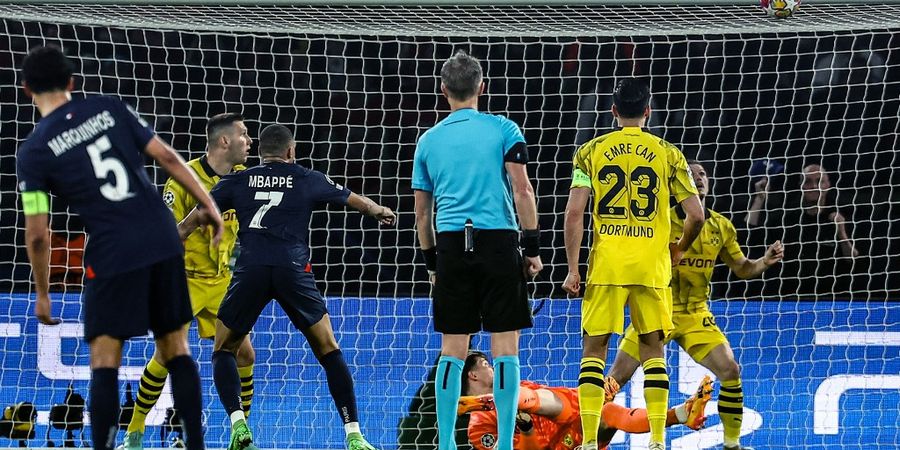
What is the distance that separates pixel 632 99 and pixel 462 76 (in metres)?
0.98

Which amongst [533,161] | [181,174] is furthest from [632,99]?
[533,161]

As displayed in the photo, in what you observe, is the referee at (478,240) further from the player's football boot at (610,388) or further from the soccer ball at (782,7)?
the soccer ball at (782,7)

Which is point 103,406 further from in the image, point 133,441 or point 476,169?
point 133,441

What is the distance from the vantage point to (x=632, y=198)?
6461 mm

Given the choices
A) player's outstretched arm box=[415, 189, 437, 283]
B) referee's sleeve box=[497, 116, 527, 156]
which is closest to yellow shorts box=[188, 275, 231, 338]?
player's outstretched arm box=[415, 189, 437, 283]

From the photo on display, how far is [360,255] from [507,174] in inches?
180

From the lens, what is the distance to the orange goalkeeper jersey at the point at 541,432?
301 inches

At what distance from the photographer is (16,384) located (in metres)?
8.70

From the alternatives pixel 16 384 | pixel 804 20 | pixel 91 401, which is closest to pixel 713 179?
pixel 804 20

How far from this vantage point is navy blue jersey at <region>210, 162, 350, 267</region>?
682 centimetres

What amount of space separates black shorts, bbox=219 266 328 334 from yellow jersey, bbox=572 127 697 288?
4.78ft

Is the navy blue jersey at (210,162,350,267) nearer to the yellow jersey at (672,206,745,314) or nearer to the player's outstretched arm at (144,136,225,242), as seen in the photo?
the player's outstretched arm at (144,136,225,242)

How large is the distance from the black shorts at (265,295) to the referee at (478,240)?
1024mm

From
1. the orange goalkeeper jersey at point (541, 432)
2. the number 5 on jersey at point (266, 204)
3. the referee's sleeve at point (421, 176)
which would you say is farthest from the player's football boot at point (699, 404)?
the number 5 on jersey at point (266, 204)
